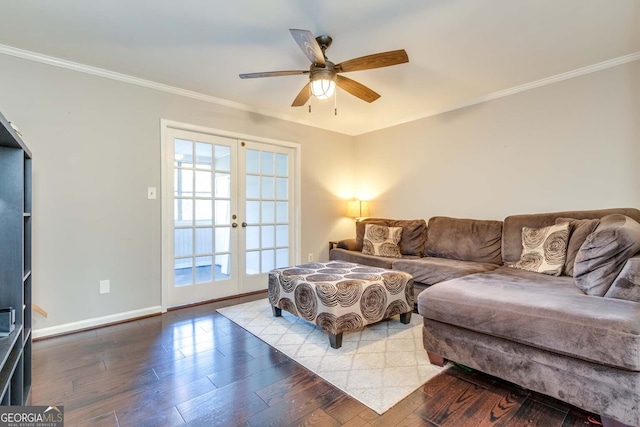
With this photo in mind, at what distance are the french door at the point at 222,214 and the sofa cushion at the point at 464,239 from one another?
187cm

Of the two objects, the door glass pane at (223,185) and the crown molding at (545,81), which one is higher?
the crown molding at (545,81)

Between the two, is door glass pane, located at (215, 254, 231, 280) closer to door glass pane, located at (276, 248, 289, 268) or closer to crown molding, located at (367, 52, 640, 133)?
door glass pane, located at (276, 248, 289, 268)

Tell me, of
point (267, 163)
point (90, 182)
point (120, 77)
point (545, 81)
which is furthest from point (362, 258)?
point (120, 77)

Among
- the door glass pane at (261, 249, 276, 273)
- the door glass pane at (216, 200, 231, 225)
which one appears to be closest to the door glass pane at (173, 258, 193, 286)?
the door glass pane at (216, 200, 231, 225)

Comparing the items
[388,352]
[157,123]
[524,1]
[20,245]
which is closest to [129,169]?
[157,123]

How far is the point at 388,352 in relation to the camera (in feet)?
7.22

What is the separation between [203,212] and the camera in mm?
3492

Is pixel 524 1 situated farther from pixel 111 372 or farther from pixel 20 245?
pixel 111 372

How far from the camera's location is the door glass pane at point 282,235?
4.20 m

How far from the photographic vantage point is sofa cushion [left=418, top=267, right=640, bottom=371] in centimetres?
134

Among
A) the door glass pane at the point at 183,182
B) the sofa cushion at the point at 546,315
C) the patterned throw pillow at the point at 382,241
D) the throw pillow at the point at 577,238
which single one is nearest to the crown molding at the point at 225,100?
the door glass pane at the point at 183,182

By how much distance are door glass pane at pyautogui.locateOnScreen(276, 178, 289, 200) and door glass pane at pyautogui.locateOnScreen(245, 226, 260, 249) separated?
556mm

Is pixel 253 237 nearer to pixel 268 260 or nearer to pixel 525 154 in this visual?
pixel 268 260

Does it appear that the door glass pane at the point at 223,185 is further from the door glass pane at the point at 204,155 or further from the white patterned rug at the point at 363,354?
the white patterned rug at the point at 363,354
